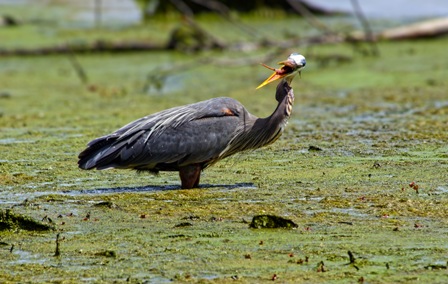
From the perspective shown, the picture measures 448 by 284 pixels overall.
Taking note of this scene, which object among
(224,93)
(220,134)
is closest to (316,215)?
(220,134)

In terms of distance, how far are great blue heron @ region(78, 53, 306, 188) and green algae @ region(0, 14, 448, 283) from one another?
16cm

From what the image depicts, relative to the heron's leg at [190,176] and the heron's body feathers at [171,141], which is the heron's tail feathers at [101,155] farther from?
the heron's leg at [190,176]

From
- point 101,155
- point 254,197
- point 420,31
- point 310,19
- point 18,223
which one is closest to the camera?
point 18,223

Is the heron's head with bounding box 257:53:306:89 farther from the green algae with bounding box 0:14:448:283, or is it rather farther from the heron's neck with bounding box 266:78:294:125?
the green algae with bounding box 0:14:448:283

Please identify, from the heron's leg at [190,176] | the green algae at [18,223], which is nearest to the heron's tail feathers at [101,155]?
the heron's leg at [190,176]

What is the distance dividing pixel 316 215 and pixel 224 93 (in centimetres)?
605

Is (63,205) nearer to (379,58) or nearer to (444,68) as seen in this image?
(444,68)

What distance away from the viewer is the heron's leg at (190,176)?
634cm

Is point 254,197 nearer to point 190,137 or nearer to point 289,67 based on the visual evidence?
point 190,137

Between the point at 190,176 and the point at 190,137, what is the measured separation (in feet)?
0.87

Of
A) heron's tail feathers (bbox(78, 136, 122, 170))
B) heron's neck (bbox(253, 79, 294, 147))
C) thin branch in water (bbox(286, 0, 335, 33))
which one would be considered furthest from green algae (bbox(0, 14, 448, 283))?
thin branch in water (bbox(286, 0, 335, 33))

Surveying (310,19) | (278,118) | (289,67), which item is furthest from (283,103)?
(310,19)

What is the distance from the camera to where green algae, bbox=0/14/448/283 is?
443 centimetres

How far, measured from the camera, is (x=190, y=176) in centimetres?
635
